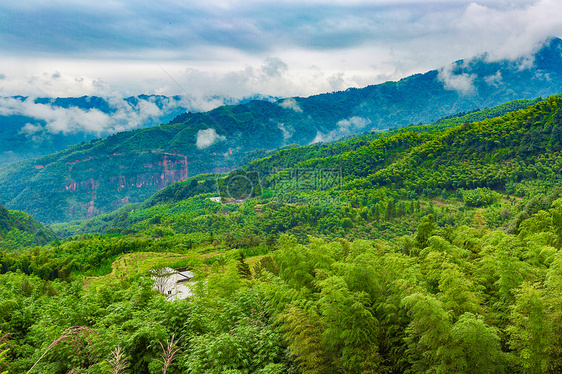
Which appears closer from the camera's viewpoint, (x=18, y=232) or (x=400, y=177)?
(x=400, y=177)

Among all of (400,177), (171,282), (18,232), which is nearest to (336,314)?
(171,282)

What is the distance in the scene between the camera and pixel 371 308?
822cm

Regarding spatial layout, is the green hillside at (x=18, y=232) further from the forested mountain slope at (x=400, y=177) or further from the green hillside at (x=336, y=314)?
the green hillside at (x=336, y=314)

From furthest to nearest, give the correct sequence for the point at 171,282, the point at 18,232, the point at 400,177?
the point at 18,232
the point at 400,177
the point at 171,282

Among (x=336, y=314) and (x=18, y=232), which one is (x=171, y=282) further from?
(x=18, y=232)

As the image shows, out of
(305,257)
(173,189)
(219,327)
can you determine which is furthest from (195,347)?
(173,189)

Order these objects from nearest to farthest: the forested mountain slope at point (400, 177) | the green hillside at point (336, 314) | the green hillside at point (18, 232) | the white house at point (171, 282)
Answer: the green hillside at point (336, 314)
the white house at point (171, 282)
the forested mountain slope at point (400, 177)
the green hillside at point (18, 232)

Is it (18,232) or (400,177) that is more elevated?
(400,177)

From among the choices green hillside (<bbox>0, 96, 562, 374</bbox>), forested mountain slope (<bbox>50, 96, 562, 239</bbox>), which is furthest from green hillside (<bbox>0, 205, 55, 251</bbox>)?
green hillside (<bbox>0, 96, 562, 374</bbox>)

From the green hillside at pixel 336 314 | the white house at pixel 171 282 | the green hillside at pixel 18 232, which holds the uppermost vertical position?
the green hillside at pixel 336 314

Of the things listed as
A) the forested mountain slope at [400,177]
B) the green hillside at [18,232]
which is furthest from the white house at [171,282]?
the green hillside at [18,232]

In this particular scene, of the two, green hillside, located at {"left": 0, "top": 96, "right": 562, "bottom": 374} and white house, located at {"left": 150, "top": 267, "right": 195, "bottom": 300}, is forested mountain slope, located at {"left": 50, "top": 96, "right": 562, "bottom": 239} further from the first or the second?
green hillside, located at {"left": 0, "top": 96, "right": 562, "bottom": 374}

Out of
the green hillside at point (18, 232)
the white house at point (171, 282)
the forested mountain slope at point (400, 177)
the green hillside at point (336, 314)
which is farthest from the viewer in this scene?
the green hillside at point (18, 232)

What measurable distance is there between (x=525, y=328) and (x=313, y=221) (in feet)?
166
